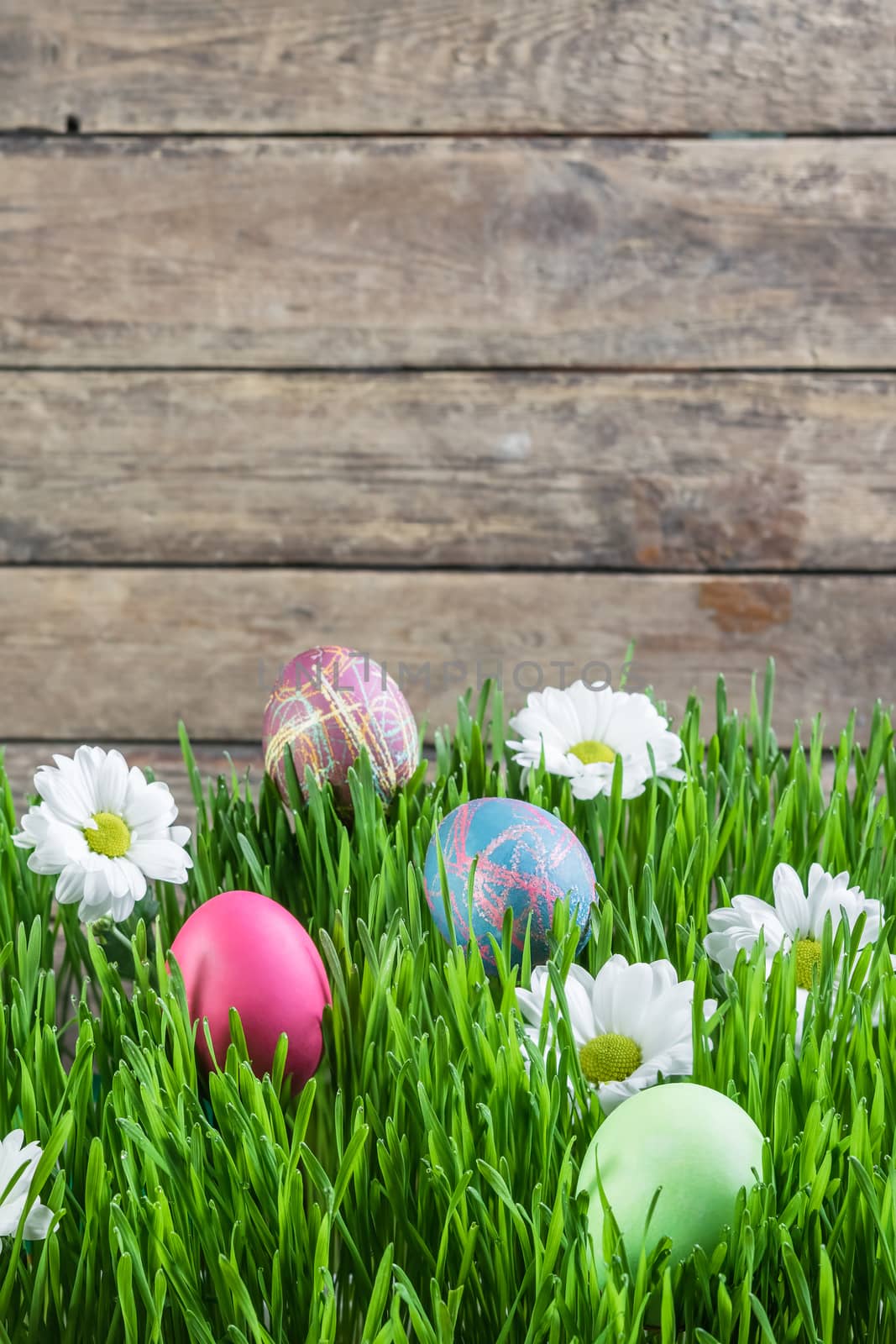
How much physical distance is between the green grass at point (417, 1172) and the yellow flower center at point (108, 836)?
0.12 feet

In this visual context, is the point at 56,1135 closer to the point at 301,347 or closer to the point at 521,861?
the point at 521,861

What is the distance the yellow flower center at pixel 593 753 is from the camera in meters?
0.50

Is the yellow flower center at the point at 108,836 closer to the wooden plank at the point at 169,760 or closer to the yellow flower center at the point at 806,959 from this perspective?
the yellow flower center at the point at 806,959

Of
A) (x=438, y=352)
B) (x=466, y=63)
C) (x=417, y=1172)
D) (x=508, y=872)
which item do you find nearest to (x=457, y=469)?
(x=438, y=352)

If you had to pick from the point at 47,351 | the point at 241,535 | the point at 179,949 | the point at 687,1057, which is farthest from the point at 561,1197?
the point at 47,351

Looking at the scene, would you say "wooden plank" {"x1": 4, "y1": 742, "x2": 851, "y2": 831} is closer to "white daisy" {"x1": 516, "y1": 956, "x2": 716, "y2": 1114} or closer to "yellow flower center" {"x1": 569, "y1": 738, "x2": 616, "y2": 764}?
"yellow flower center" {"x1": 569, "y1": 738, "x2": 616, "y2": 764}

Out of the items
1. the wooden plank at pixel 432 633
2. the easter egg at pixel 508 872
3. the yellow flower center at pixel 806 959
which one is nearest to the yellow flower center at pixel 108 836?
the easter egg at pixel 508 872

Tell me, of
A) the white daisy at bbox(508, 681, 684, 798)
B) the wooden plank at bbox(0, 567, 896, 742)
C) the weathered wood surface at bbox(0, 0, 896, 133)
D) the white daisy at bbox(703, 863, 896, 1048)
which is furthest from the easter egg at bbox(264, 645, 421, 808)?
the weathered wood surface at bbox(0, 0, 896, 133)

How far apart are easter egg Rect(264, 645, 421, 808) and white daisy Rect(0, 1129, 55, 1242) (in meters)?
0.21

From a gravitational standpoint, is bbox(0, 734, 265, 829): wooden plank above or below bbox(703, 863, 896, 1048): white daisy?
below

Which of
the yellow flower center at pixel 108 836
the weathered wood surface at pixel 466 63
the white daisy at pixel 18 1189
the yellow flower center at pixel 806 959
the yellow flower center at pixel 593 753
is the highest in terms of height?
the weathered wood surface at pixel 466 63

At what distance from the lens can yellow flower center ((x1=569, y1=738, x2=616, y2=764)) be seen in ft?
1.64

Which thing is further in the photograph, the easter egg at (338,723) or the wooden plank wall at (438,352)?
the wooden plank wall at (438,352)

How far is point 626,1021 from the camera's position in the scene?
1.12 feet
